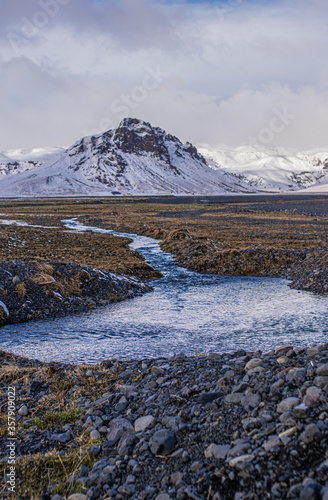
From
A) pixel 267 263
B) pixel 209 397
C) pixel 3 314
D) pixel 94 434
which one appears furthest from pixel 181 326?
pixel 267 263

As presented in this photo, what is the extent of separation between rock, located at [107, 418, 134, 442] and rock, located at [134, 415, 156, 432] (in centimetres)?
10

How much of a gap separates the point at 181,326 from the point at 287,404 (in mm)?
8873

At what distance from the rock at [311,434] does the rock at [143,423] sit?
264 centimetres

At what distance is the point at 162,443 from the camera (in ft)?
18.3

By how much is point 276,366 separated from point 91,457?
439cm

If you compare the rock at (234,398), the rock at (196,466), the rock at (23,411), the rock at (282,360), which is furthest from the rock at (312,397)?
the rock at (23,411)

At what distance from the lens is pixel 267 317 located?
1548cm

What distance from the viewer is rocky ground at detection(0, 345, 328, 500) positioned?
4641mm

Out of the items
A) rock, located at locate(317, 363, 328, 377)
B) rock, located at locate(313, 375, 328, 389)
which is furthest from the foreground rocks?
rock, located at locate(313, 375, 328, 389)

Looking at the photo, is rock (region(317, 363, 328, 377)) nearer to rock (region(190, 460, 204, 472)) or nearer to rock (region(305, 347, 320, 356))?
rock (region(305, 347, 320, 356))

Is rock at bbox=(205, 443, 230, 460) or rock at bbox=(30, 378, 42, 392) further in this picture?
rock at bbox=(30, 378, 42, 392)

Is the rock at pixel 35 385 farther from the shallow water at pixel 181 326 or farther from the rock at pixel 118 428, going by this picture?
the rock at pixel 118 428

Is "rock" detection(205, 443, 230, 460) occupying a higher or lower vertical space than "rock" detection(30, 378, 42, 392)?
higher

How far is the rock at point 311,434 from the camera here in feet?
15.9
